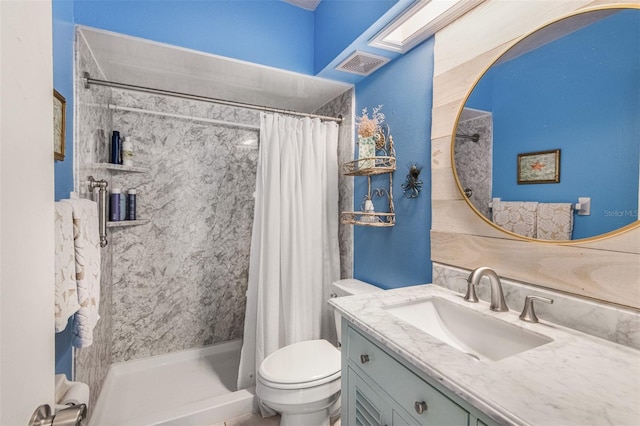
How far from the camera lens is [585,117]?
0.89 metres

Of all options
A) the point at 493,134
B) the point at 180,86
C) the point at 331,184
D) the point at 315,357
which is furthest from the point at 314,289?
the point at 180,86

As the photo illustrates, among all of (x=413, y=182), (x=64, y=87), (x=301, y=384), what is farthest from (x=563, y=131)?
(x=64, y=87)

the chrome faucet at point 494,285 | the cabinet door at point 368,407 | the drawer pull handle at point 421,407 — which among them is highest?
the chrome faucet at point 494,285

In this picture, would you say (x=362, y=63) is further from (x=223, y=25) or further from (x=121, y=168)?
(x=121, y=168)

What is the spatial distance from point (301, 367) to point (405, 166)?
4.01 ft

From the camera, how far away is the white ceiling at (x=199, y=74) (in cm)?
162

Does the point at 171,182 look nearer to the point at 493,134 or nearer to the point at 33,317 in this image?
the point at 33,317

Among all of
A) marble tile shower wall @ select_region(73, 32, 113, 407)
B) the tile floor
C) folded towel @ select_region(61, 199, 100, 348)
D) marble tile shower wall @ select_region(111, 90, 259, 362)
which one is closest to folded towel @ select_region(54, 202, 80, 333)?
folded towel @ select_region(61, 199, 100, 348)

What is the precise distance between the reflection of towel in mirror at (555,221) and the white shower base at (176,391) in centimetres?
182

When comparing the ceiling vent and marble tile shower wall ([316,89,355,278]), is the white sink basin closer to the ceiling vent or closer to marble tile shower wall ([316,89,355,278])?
marble tile shower wall ([316,89,355,278])

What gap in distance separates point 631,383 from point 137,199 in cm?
268

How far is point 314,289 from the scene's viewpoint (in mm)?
1976

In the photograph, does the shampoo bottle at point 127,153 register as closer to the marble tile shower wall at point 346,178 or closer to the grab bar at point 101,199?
the grab bar at point 101,199

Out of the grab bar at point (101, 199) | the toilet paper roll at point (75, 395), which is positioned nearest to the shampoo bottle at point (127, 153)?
the grab bar at point (101, 199)
